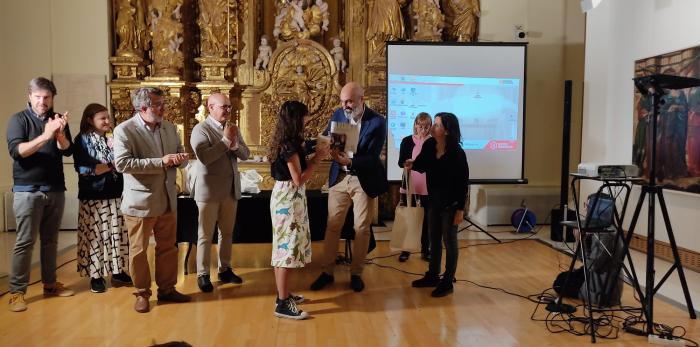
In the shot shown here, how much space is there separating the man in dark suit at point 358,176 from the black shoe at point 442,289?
0.59 metres

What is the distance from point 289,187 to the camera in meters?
3.53

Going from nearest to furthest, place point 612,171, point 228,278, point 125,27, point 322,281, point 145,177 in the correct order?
point 612,171
point 145,177
point 322,281
point 228,278
point 125,27

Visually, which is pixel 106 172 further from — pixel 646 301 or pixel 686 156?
pixel 686 156

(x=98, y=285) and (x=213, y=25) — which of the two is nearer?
(x=98, y=285)

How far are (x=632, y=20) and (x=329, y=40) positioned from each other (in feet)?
13.3

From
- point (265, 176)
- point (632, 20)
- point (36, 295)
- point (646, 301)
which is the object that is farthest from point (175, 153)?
point (632, 20)

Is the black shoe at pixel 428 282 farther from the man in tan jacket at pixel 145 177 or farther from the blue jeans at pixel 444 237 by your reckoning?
the man in tan jacket at pixel 145 177

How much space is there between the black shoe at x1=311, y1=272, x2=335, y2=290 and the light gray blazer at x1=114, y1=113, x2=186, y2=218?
1.29 meters

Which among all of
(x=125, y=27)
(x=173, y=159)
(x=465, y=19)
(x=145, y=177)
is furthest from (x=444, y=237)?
(x=125, y=27)

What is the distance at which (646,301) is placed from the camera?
11.2 ft

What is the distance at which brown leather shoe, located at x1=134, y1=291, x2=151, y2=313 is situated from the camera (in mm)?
3865

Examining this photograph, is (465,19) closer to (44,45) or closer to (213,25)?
(213,25)

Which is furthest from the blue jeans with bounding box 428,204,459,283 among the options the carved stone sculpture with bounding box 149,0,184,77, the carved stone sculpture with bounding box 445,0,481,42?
the carved stone sculpture with bounding box 149,0,184,77

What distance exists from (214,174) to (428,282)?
6.30 feet
